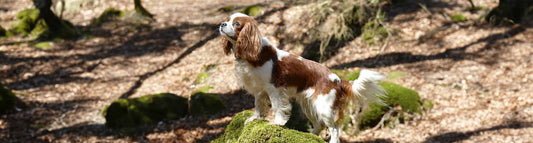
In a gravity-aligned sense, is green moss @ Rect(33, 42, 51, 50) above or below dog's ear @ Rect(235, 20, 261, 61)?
below

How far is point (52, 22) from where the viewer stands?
1441 centimetres

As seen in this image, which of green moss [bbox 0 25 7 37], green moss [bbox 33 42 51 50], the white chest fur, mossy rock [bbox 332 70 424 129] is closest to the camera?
the white chest fur

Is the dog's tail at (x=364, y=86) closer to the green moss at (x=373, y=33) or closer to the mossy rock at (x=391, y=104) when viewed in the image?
the mossy rock at (x=391, y=104)

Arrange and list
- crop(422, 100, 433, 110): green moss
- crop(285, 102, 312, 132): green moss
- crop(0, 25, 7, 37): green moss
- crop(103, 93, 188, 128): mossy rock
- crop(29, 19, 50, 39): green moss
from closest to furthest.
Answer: crop(285, 102, 312, 132): green moss → crop(422, 100, 433, 110): green moss → crop(103, 93, 188, 128): mossy rock → crop(0, 25, 7, 37): green moss → crop(29, 19, 50, 39): green moss

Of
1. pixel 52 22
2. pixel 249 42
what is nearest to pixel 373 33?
pixel 249 42

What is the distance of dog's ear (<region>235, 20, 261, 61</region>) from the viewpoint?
12.8 feet

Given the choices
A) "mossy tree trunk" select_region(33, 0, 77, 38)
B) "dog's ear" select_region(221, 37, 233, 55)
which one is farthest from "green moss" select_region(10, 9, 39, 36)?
"dog's ear" select_region(221, 37, 233, 55)

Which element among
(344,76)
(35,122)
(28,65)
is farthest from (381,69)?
(28,65)

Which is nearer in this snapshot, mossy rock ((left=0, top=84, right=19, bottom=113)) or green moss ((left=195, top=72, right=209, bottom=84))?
mossy rock ((left=0, top=84, right=19, bottom=113))

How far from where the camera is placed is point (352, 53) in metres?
11.3

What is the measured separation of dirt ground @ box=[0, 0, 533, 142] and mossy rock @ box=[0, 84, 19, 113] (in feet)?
0.83

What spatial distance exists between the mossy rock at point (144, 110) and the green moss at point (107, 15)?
26.5 ft

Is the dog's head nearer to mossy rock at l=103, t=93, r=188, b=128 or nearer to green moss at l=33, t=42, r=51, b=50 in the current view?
mossy rock at l=103, t=93, r=188, b=128

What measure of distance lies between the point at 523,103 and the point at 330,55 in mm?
4919
